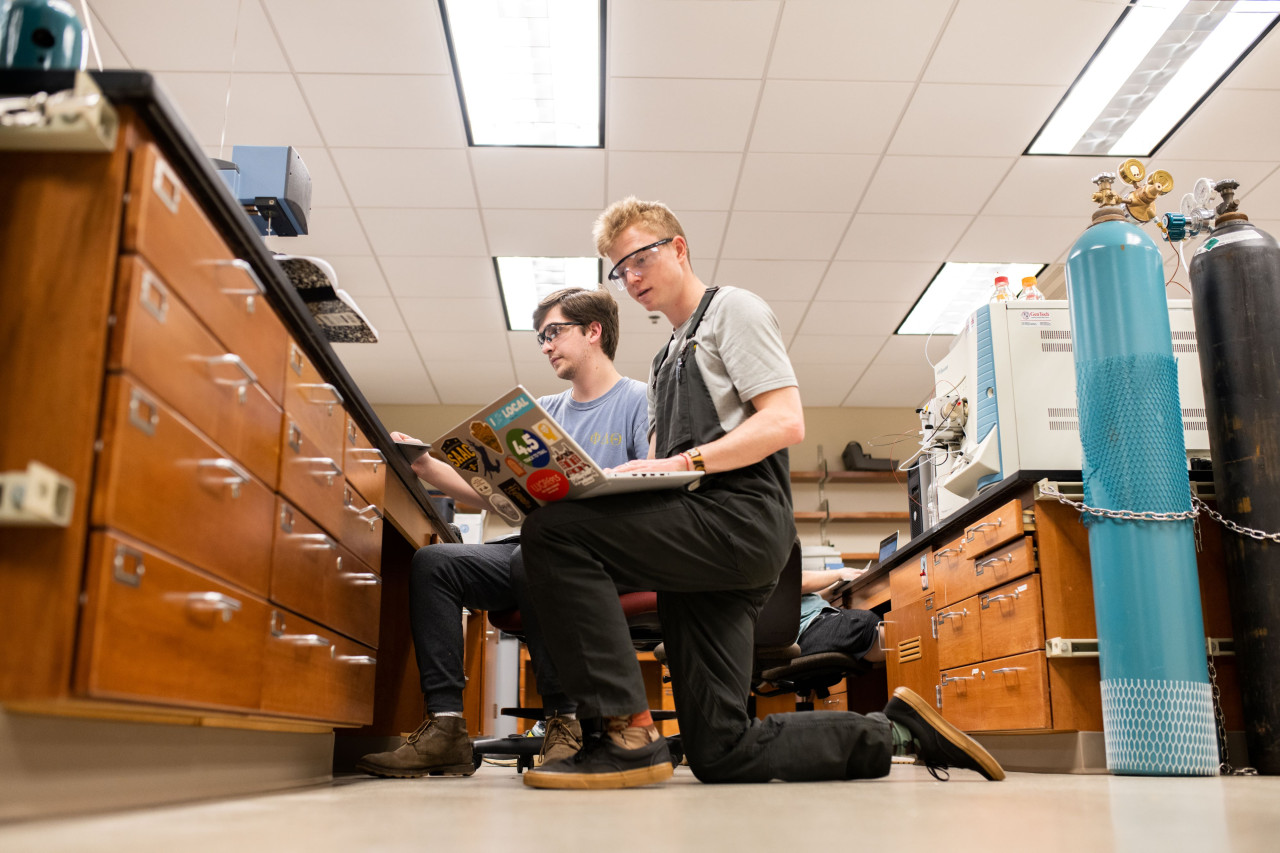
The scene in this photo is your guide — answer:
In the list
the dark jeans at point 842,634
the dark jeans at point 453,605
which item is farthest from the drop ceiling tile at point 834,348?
the dark jeans at point 453,605

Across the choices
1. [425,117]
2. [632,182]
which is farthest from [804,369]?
[425,117]

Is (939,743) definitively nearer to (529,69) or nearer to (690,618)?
(690,618)

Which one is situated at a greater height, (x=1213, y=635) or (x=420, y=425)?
(x=420, y=425)

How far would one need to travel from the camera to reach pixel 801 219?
195 inches

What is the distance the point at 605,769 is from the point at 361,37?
9.73ft

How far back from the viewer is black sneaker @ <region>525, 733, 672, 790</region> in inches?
64.0

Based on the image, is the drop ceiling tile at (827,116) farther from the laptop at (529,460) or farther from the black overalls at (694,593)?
the laptop at (529,460)

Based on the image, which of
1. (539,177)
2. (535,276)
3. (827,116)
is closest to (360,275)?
(535,276)

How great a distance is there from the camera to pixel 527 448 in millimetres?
1720

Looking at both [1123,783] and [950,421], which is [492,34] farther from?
[1123,783]

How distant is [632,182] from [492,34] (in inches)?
43.5

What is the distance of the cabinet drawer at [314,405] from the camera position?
1.59 metres

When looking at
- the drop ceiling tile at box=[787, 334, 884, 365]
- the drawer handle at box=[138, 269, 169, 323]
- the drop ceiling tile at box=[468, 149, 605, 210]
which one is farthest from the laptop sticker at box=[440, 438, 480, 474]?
the drop ceiling tile at box=[787, 334, 884, 365]

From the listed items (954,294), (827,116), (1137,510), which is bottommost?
(1137,510)
